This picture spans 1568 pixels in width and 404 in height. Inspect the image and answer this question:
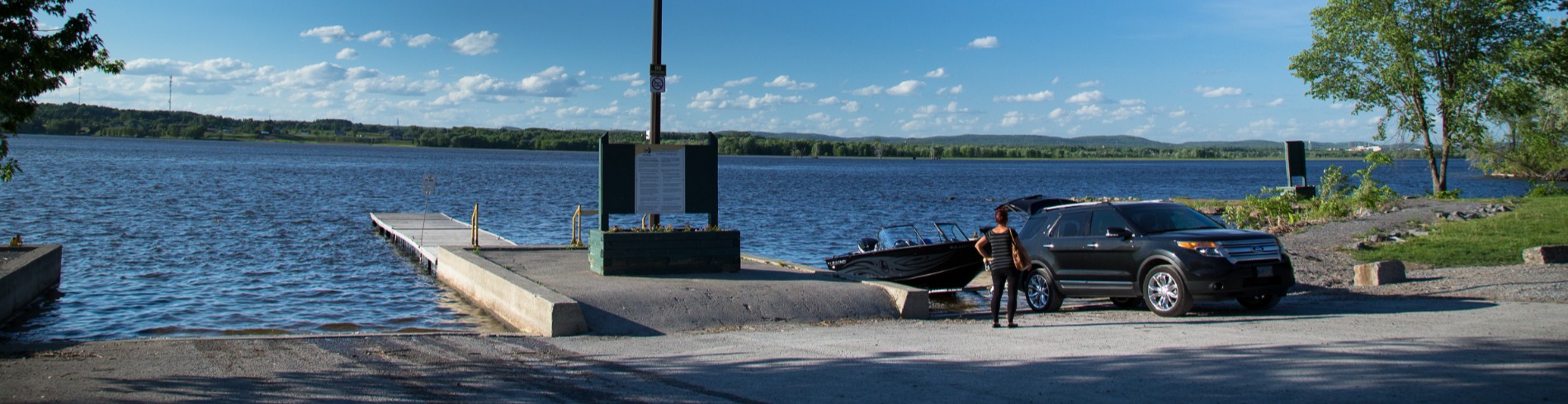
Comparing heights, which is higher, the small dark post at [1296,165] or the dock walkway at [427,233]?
the small dark post at [1296,165]

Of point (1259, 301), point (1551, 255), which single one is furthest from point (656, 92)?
point (1551, 255)

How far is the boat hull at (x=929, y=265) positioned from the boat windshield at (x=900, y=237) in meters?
0.27

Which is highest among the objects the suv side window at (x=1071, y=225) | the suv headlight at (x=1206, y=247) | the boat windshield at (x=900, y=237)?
the suv side window at (x=1071, y=225)

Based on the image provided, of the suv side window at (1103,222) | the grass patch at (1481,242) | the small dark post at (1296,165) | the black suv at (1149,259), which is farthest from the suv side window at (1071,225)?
the small dark post at (1296,165)

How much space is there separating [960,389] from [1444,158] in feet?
120

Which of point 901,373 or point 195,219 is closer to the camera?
point 901,373

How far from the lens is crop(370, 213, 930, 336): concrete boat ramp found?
12.2 meters

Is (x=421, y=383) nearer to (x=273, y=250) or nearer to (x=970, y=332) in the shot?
(x=970, y=332)

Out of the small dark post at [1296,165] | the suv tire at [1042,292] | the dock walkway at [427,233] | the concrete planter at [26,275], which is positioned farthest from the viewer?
the small dark post at [1296,165]

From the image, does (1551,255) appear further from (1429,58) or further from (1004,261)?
(1429,58)

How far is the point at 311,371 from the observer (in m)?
9.07

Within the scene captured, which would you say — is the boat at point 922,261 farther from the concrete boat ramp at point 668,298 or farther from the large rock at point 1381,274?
the large rock at point 1381,274

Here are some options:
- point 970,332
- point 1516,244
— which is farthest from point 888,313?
point 1516,244

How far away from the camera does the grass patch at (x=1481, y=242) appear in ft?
60.0
